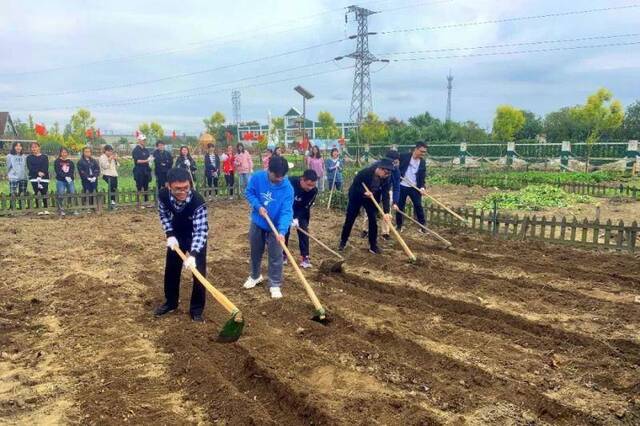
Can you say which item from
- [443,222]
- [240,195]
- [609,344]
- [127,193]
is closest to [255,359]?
[609,344]

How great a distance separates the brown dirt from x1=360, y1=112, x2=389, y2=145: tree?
24.9m

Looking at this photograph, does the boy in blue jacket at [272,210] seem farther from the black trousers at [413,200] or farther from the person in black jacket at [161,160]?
the person in black jacket at [161,160]

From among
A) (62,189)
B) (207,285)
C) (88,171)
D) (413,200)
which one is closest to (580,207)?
(413,200)

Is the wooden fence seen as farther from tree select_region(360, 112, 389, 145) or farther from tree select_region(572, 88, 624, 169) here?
tree select_region(360, 112, 389, 145)

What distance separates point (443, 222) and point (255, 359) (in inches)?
279

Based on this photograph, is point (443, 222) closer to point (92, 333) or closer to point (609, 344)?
point (609, 344)

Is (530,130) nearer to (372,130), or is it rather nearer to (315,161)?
(372,130)

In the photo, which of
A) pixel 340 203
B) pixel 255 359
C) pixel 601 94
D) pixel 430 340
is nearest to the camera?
pixel 255 359

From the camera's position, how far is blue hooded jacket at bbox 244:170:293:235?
5988mm

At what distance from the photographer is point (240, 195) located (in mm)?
15203

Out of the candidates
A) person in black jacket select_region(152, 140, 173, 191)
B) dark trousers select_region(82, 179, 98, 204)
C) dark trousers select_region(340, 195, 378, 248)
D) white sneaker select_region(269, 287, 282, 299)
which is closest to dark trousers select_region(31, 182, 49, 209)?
dark trousers select_region(82, 179, 98, 204)

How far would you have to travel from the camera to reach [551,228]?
896cm

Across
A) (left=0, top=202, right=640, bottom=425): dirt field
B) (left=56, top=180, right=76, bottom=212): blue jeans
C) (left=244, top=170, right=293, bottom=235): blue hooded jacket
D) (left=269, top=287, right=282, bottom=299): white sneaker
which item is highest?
(left=244, top=170, right=293, bottom=235): blue hooded jacket

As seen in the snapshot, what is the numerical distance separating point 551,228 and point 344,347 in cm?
597
